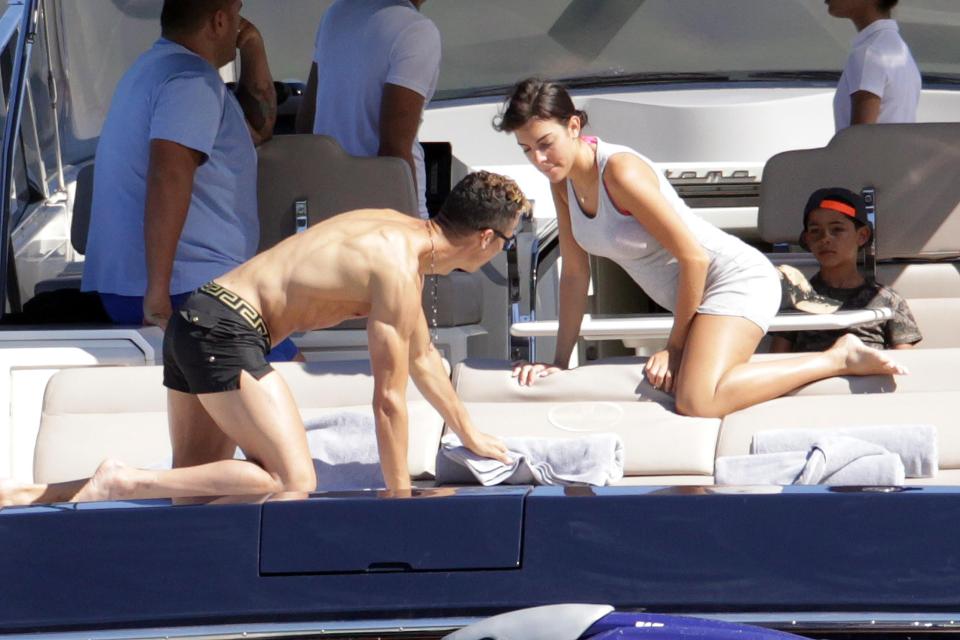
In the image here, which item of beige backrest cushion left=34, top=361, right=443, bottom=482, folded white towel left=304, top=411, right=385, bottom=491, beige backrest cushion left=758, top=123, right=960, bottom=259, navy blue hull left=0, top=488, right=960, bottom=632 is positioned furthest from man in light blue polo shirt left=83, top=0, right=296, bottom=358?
navy blue hull left=0, top=488, right=960, bottom=632

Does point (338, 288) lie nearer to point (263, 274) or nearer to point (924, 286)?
point (263, 274)

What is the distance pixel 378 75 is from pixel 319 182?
361 mm

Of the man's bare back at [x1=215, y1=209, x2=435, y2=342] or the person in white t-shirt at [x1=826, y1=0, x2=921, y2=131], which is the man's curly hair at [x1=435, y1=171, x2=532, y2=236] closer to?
the man's bare back at [x1=215, y1=209, x2=435, y2=342]

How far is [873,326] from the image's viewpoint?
4312 millimetres

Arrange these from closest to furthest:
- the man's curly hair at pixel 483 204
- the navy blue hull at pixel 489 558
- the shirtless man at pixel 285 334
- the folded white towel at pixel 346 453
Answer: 1. the navy blue hull at pixel 489 558
2. the shirtless man at pixel 285 334
3. the man's curly hair at pixel 483 204
4. the folded white towel at pixel 346 453

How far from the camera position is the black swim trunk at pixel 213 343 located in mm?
3359

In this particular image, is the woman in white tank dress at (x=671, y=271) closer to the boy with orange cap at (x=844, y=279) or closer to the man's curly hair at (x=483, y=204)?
the man's curly hair at (x=483, y=204)

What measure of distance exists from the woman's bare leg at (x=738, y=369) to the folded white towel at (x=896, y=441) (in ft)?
0.96

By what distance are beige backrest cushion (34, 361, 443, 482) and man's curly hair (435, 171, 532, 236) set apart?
0.54 m

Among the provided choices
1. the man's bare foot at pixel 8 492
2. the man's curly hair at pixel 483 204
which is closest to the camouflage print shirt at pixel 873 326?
the man's curly hair at pixel 483 204

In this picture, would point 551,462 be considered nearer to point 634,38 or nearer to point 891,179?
point 891,179

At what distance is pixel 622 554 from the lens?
1847mm

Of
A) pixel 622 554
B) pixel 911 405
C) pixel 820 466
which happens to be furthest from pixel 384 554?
pixel 911 405

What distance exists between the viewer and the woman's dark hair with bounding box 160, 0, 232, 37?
4.15m
